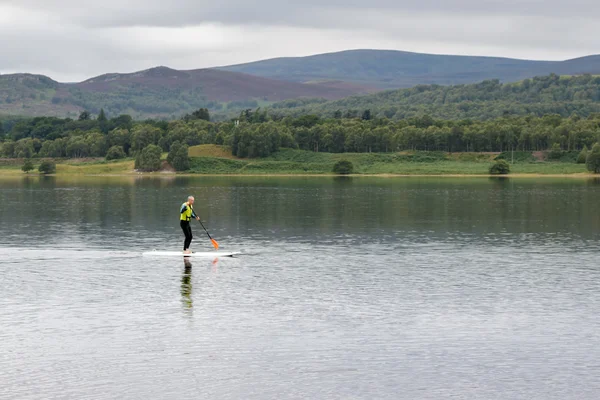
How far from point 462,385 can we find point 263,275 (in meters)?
22.7

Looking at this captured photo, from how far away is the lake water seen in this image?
92.3ft

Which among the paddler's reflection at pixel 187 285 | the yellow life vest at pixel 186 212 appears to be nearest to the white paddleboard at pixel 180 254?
the paddler's reflection at pixel 187 285

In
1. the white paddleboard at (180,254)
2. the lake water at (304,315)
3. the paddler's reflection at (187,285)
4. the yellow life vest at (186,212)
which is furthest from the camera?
the white paddleboard at (180,254)

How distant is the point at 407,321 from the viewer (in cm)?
3641

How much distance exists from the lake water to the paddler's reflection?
191mm

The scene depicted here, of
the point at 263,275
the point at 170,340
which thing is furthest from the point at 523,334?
the point at 263,275

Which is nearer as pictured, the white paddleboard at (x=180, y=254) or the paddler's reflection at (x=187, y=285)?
the paddler's reflection at (x=187, y=285)

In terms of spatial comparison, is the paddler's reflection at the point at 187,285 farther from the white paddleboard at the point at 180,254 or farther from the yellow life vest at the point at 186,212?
the yellow life vest at the point at 186,212

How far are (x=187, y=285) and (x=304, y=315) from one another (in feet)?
34.0

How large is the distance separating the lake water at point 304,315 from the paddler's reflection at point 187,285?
0.19 meters

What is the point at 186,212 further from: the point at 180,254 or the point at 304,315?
the point at 304,315

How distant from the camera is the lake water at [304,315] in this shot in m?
28.1

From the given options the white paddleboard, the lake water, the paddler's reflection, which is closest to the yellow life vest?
the white paddleboard

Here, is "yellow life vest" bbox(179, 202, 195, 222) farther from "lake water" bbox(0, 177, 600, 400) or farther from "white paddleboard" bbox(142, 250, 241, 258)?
"lake water" bbox(0, 177, 600, 400)
